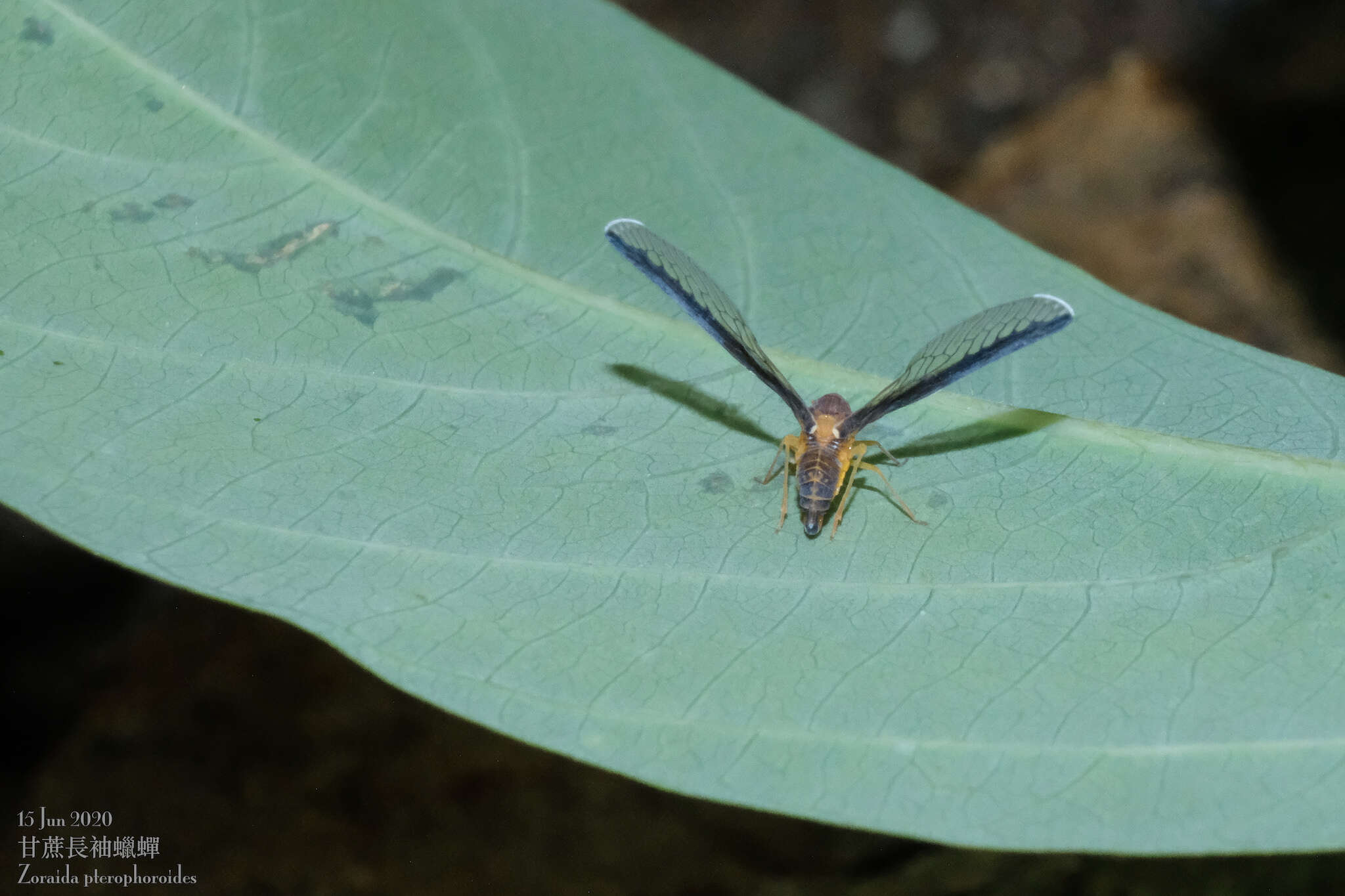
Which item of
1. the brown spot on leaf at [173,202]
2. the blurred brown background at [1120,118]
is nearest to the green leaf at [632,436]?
the brown spot on leaf at [173,202]

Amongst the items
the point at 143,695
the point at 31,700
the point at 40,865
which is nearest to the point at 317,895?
the point at 40,865

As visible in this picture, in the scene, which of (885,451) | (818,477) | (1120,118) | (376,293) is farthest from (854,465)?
(1120,118)

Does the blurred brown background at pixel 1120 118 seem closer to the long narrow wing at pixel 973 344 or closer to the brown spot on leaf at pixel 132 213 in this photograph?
the long narrow wing at pixel 973 344

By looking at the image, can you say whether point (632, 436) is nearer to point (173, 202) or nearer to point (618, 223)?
point (618, 223)

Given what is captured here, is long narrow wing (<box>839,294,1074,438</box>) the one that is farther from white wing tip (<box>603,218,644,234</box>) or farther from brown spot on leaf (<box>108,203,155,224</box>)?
brown spot on leaf (<box>108,203,155,224</box>)

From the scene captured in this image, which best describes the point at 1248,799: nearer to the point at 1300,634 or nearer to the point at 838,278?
the point at 1300,634

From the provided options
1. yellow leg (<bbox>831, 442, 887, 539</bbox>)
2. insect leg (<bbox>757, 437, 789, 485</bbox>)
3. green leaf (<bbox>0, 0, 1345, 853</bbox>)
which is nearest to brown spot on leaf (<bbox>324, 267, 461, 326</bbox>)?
green leaf (<bbox>0, 0, 1345, 853</bbox>)
